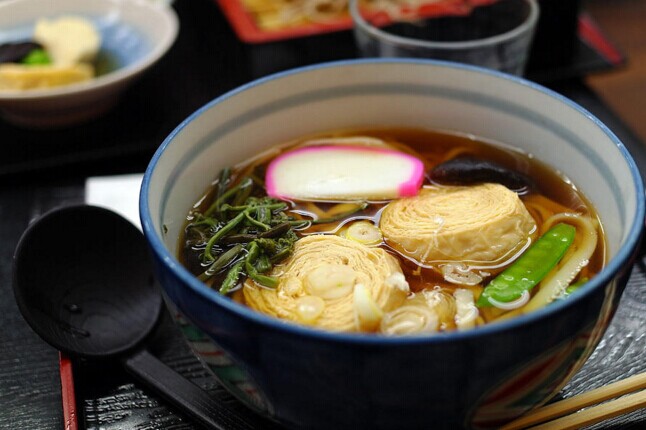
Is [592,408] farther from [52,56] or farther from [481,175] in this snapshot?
[52,56]

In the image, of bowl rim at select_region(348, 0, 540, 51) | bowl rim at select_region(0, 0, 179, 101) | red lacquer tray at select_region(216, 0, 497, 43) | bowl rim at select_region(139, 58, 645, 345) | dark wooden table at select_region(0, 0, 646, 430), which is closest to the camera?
bowl rim at select_region(139, 58, 645, 345)

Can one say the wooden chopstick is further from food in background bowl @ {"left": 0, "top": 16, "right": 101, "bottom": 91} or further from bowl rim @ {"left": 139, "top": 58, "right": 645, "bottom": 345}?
food in background bowl @ {"left": 0, "top": 16, "right": 101, "bottom": 91}

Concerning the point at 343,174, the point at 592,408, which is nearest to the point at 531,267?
the point at 592,408

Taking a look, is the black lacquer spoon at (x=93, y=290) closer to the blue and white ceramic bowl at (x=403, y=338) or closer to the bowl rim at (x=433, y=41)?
the blue and white ceramic bowl at (x=403, y=338)

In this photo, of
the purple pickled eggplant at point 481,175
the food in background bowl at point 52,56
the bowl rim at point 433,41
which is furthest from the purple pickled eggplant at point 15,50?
the purple pickled eggplant at point 481,175

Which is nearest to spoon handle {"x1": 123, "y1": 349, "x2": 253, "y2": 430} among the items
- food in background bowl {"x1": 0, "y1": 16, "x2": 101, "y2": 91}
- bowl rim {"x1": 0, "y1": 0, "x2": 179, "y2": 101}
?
bowl rim {"x1": 0, "y1": 0, "x2": 179, "y2": 101}

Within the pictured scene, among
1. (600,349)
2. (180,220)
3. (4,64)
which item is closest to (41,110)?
(4,64)

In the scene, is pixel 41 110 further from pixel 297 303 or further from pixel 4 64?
pixel 297 303
